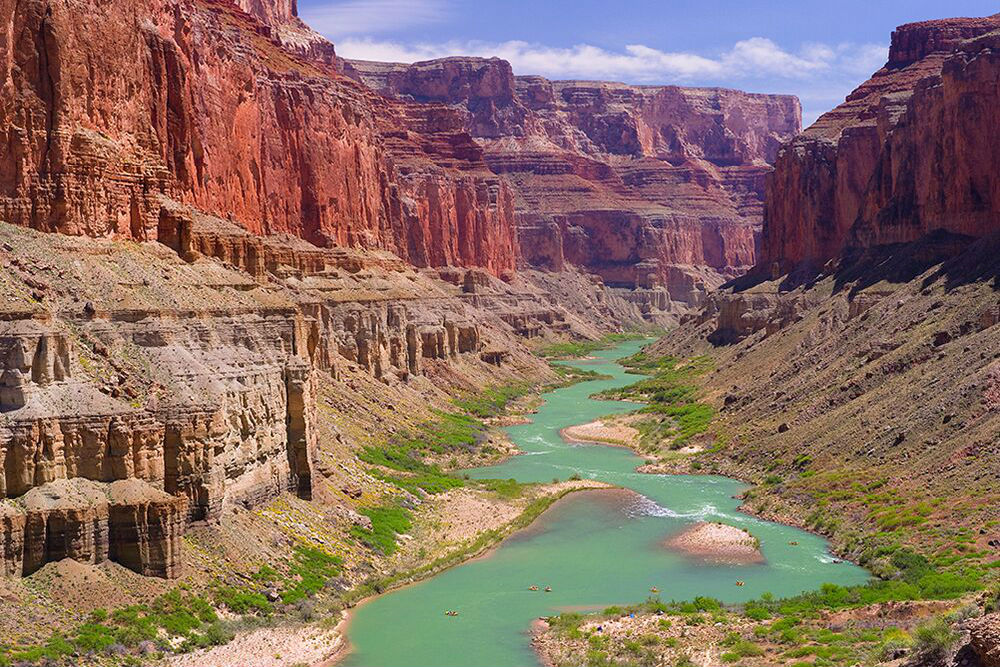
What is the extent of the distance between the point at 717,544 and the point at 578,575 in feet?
27.6

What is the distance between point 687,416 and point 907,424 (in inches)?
1248

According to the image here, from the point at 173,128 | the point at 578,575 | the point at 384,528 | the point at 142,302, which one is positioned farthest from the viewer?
the point at 173,128

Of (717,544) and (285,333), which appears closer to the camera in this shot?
(285,333)

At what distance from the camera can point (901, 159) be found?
11194cm

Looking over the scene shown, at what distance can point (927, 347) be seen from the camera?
76500 millimetres

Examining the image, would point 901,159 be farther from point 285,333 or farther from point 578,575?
point 285,333

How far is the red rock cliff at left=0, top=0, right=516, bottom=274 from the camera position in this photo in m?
51.4

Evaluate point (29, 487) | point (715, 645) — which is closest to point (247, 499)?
point (29, 487)

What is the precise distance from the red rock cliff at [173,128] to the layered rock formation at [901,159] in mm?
50106

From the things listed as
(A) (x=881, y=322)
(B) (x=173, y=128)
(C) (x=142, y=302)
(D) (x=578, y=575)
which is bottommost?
Result: (D) (x=578, y=575)

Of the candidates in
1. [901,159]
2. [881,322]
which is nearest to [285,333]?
[881,322]

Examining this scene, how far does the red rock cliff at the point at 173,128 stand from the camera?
51375 millimetres

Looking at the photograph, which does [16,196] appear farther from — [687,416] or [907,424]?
[687,416]

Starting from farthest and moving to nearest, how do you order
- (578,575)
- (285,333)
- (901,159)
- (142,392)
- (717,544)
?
(901,159) < (717,544) < (285,333) < (578,575) < (142,392)
